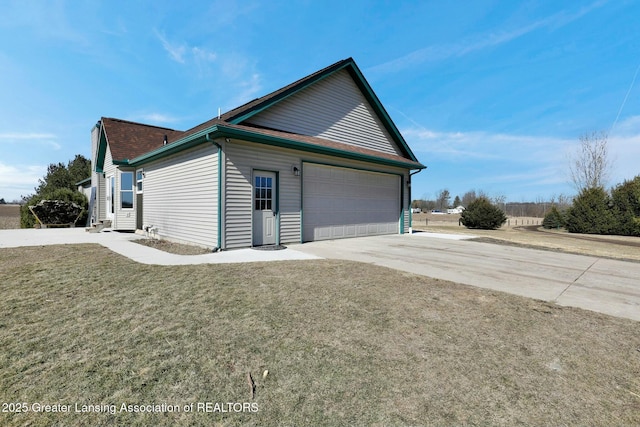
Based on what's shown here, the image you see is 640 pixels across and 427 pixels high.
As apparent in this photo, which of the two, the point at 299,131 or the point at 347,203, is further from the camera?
the point at 347,203

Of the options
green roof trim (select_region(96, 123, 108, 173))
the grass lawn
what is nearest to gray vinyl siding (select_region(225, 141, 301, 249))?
the grass lawn

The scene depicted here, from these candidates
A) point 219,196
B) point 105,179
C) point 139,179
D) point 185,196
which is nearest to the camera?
point 219,196

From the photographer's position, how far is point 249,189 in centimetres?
838

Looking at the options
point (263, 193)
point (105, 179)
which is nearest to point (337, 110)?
point (263, 193)

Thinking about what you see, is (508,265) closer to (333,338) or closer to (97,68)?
(333,338)

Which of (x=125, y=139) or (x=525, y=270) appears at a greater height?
(x=125, y=139)

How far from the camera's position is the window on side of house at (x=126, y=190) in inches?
542

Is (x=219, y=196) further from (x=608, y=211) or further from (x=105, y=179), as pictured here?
(x=608, y=211)

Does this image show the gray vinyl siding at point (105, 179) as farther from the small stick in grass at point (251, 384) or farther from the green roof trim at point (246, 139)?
the small stick in grass at point (251, 384)

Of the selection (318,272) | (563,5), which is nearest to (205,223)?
(318,272)

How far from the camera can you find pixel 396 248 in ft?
29.9

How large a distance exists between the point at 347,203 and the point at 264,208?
3833mm

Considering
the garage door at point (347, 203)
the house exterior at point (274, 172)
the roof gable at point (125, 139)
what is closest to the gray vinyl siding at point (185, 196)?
the house exterior at point (274, 172)

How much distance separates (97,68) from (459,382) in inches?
570
